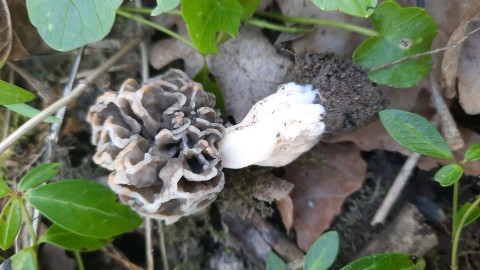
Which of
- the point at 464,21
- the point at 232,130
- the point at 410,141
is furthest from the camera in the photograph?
the point at 232,130

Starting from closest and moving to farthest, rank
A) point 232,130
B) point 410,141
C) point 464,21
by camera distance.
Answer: point 410,141
point 464,21
point 232,130

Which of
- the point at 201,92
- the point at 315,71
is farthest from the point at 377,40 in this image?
the point at 201,92

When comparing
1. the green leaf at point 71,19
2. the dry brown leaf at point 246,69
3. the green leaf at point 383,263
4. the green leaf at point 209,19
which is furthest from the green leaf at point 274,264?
the green leaf at point 71,19

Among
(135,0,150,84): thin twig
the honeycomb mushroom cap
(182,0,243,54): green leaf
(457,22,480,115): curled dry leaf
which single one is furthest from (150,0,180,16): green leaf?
(457,22,480,115): curled dry leaf

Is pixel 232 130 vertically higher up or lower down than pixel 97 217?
higher up

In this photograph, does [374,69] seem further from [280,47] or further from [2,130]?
[2,130]

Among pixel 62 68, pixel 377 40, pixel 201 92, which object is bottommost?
pixel 62 68

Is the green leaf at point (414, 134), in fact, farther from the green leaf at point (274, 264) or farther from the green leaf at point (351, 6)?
the green leaf at point (274, 264)
